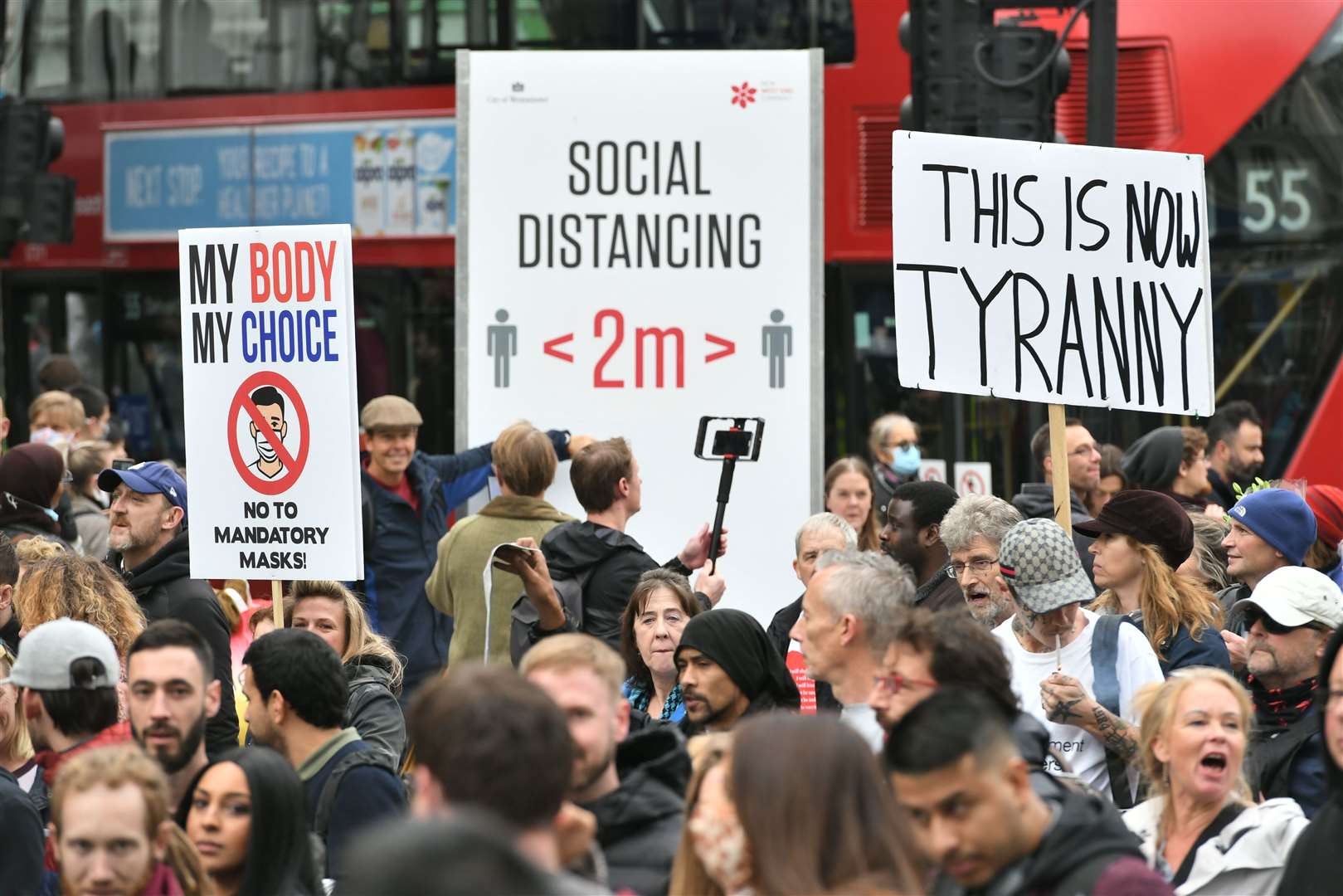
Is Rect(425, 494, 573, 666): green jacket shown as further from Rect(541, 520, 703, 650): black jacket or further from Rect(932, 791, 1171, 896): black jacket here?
Rect(932, 791, 1171, 896): black jacket

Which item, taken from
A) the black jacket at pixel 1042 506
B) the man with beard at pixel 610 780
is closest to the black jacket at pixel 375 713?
the man with beard at pixel 610 780

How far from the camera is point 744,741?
3.15 meters

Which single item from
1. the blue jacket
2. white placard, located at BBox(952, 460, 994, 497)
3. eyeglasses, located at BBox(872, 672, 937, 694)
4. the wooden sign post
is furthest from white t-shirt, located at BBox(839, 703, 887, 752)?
white placard, located at BBox(952, 460, 994, 497)

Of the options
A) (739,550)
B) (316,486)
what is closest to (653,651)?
(316,486)

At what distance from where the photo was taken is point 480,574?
7.38 meters

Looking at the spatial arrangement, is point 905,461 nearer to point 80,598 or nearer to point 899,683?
point 80,598

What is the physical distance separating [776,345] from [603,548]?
194 centimetres

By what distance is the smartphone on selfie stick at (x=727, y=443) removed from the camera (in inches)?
308

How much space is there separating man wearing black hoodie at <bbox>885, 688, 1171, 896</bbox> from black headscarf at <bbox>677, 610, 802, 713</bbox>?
61.7 inches

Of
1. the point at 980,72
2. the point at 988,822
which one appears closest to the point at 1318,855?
the point at 988,822

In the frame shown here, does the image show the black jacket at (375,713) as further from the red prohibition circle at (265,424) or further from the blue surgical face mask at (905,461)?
the blue surgical face mask at (905,461)

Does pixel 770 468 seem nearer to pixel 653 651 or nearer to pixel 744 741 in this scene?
pixel 653 651

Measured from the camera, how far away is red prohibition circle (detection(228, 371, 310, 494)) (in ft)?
21.4

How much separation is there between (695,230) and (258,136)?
627 centimetres
